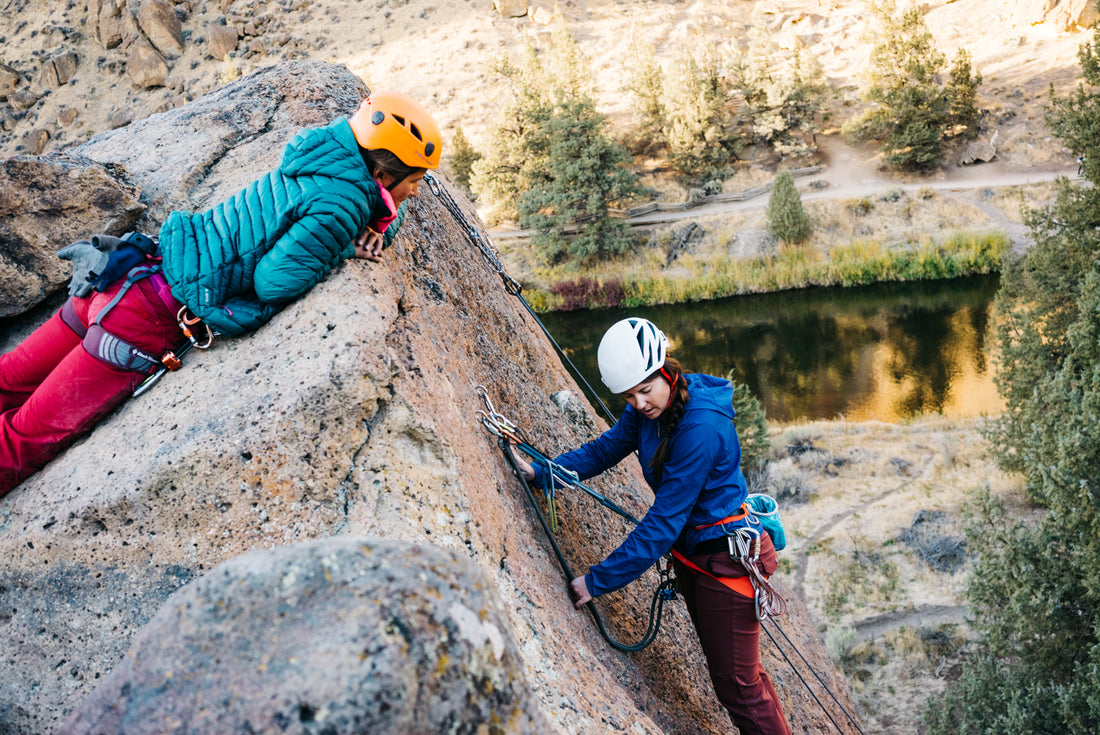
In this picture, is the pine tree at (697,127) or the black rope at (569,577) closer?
the black rope at (569,577)

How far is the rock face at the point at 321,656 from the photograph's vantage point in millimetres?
1527

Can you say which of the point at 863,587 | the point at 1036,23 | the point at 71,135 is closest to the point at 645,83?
the point at 1036,23

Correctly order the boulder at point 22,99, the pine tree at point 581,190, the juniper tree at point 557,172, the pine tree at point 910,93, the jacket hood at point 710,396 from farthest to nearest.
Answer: the boulder at point 22,99, the juniper tree at point 557,172, the pine tree at point 581,190, the pine tree at point 910,93, the jacket hood at point 710,396

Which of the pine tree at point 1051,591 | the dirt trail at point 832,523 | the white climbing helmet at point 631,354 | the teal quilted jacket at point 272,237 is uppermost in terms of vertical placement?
the teal quilted jacket at point 272,237

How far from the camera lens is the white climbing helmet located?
3.63 meters

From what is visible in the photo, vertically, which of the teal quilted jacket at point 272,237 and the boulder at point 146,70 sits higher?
the teal quilted jacket at point 272,237

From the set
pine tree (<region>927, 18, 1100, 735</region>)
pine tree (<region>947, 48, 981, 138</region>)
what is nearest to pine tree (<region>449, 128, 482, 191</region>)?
pine tree (<region>947, 48, 981, 138</region>)

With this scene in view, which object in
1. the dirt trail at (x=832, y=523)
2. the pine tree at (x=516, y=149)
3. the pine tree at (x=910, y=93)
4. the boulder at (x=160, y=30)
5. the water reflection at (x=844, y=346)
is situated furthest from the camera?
the boulder at (x=160, y=30)

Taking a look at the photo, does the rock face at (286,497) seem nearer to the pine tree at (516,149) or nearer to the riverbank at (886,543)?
the riverbank at (886,543)

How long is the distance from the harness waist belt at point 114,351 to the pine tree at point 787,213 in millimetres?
30403

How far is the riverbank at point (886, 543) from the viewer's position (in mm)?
10016

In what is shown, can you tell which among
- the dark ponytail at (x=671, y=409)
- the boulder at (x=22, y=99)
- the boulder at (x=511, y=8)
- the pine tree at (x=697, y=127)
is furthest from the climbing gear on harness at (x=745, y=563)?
the boulder at (x=22, y=99)

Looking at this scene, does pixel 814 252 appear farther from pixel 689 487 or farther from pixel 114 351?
pixel 114 351

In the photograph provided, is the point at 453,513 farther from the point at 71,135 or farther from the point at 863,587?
the point at 71,135
